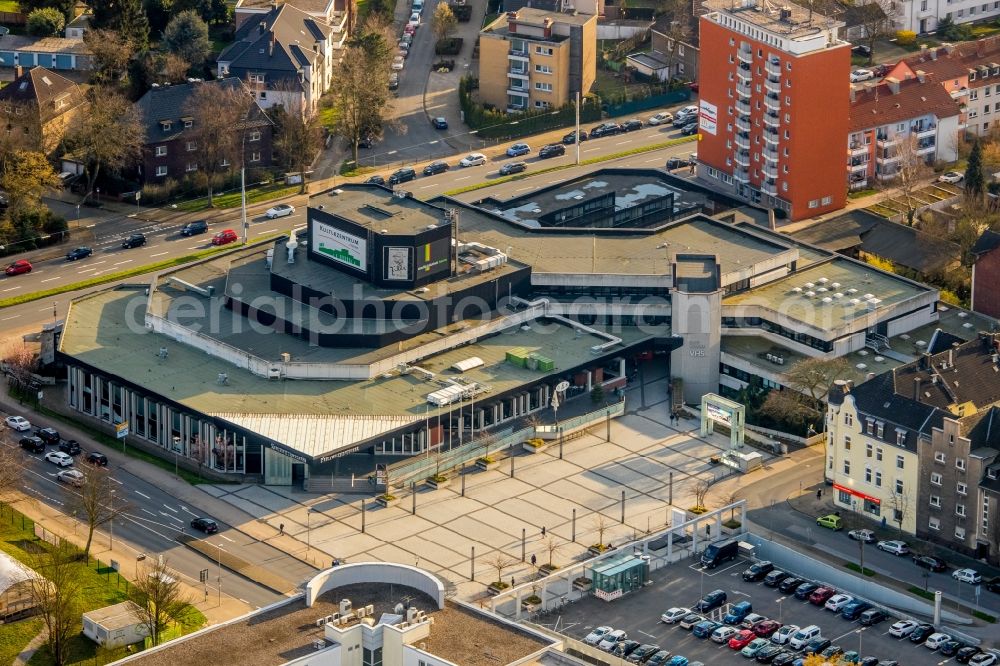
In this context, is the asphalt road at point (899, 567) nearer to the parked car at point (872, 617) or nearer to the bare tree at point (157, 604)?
the parked car at point (872, 617)

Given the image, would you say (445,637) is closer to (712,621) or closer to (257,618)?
(257,618)

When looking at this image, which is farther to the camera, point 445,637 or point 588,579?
point 588,579

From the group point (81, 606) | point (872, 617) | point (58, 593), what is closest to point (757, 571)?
point (872, 617)

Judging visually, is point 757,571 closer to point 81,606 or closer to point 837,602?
point 837,602

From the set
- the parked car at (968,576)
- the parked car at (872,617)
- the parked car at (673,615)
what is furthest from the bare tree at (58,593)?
the parked car at (968,576)

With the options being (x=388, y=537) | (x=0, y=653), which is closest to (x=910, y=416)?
(x=388, y=537)

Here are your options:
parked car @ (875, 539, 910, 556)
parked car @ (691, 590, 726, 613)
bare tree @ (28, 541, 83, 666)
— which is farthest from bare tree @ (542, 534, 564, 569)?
bare tree @ (28, 541, 83, 666)

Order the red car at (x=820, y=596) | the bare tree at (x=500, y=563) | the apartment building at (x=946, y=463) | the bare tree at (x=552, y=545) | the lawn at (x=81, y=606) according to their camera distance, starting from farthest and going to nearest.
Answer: the bare tree at (x=552, y=545)
the apartment building at (x=946, y=463)
the bare tree at (x=500, y=563)
the red car at (x=820, y=596)
the lawn at (x=81, y=606)
